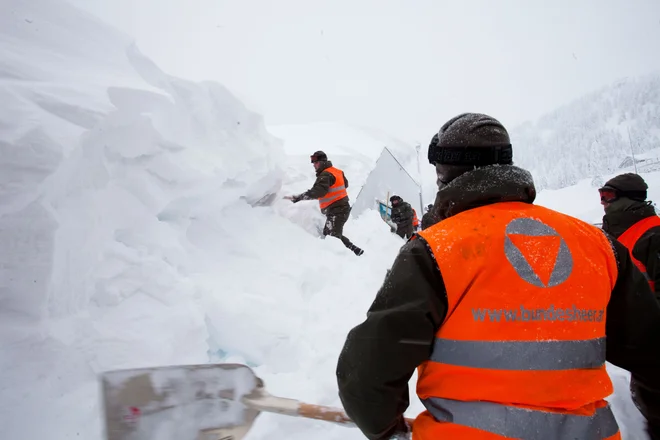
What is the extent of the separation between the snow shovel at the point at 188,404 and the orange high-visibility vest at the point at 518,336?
25.4 inches

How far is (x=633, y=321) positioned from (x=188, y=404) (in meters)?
1.59

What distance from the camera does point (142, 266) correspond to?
7.99ft

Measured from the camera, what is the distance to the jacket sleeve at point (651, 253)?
81.6 inches

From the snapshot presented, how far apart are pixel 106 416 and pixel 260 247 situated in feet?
8.90

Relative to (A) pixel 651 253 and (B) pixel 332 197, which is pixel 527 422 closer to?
(A) pixel 651 253

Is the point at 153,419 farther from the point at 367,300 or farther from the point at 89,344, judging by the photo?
the point at 367,300

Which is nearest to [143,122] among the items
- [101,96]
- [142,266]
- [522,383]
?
[101,96]

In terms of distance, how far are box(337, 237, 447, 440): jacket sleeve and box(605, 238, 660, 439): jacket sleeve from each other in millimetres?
525

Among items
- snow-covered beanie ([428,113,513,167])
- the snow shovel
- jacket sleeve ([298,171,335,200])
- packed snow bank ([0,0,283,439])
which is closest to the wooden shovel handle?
the snow shovel

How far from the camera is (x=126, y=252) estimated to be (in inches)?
95.4

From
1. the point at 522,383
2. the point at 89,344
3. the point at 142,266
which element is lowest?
the point at 89,344

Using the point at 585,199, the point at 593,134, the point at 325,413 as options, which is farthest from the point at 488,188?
the point at 593,134

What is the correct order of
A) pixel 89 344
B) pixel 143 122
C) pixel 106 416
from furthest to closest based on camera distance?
pixel 143 122 < pixel 89 344 < pixel 106 416

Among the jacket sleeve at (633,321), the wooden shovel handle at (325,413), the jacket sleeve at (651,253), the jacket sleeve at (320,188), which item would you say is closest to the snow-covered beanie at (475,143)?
the jacket sleeve at (633,321)
